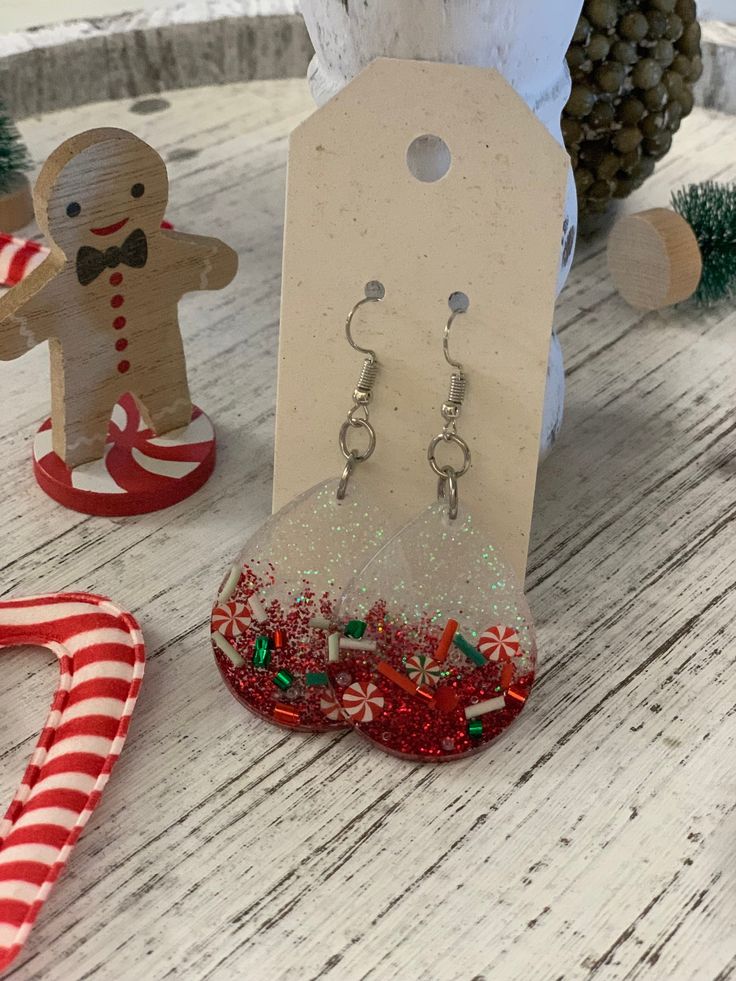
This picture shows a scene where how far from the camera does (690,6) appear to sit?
3.07 feet

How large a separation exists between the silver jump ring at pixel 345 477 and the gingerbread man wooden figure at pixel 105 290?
17 centimetres

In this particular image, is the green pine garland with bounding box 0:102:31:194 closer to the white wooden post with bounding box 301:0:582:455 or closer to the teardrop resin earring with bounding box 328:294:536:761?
the white wooden post with bounding box 301:0:582:455

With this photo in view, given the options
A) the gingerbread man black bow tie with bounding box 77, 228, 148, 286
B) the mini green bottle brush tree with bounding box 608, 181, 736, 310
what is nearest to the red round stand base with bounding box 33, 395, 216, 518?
the gingerbread man black bow tie with bounding box 77, 228, 148, 286

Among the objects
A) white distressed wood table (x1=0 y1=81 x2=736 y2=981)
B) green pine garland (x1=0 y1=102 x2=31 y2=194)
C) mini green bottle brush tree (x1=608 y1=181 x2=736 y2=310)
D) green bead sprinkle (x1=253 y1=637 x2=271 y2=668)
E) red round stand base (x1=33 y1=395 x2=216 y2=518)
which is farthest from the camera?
green pine garland (x1=0 y1=102 x2=31 y2=194)

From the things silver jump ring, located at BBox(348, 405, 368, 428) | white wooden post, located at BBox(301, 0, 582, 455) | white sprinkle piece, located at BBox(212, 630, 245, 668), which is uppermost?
white wooden post, located at BBox(301, 0, 582, 455)

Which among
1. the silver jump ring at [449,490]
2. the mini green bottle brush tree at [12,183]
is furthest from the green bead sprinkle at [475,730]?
the mini green bottle brush tree at [12,183]

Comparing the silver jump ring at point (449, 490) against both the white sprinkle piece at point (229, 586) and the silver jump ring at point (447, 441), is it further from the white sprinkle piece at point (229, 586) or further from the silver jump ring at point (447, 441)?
the white sprinkle piece at point (229, 586)

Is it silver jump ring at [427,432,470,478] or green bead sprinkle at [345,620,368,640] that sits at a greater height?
silver jump ring at [427,432,470,478]

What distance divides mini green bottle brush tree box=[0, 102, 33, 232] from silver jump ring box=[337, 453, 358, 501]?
523 millimetres

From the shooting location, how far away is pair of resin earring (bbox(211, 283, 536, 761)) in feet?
2.02

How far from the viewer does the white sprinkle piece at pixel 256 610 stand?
2.14ft

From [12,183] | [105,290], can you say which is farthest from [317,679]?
[12,183]

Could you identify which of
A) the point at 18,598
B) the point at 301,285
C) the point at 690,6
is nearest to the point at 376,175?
the point at 301,285

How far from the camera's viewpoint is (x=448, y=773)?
0.61m
